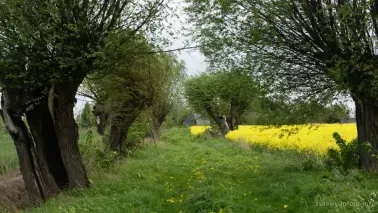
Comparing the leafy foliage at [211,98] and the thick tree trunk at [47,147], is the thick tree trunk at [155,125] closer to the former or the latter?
the leafy foliage at [211,98]

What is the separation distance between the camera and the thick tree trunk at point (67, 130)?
1054 centimetres

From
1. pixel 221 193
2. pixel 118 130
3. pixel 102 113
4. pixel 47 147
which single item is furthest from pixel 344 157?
pixel 102 113

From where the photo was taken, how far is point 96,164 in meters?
13.5

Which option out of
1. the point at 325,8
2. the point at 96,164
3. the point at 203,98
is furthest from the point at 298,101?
the point at 203,98

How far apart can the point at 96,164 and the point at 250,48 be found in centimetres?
634

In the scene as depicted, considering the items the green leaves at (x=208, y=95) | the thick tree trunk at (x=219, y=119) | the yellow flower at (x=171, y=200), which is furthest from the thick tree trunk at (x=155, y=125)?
the yellow flower at (x=171, y=200)

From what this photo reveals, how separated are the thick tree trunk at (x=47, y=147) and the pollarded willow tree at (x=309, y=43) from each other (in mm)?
5013

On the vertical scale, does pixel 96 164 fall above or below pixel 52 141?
below

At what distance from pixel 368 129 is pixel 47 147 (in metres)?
8.84

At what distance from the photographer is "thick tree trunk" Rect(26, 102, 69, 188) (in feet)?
34.9

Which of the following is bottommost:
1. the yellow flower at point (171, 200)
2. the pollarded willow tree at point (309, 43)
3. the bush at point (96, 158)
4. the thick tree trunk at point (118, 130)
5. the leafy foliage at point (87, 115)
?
the yellow flower at point (171, 200)

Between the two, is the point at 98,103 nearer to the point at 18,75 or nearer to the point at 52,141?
the point at 52,141

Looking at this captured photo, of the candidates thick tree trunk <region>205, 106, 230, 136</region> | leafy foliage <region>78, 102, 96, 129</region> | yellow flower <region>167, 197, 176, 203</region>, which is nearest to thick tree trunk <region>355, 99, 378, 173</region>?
yellow flower <region>167, 197, 176, 203</region>

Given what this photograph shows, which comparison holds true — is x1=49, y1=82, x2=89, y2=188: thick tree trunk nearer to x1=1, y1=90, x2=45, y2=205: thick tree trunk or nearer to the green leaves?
x1=1, y1=90, x2=45, y2=205: thick tree trunk
